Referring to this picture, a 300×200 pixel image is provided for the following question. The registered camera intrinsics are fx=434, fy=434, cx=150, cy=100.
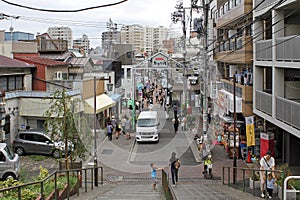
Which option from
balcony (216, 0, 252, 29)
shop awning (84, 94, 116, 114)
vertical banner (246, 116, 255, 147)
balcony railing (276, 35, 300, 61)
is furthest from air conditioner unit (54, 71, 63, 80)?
balcony railing (276, 35, 300, 61)

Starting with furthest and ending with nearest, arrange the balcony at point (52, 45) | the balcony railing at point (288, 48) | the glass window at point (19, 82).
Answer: the balcony at point (52, 45), the glass window at point (19, 82), the balcony railing at point (288, 48)

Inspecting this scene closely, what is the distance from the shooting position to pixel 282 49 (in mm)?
16469

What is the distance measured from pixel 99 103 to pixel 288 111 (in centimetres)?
1895

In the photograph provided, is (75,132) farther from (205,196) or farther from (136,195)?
(205,196)

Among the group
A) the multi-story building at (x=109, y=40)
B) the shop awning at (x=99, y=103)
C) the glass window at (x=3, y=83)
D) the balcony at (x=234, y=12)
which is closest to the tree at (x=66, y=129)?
the glass window at (x=3, y=83)

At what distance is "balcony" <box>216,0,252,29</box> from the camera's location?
2198 cm

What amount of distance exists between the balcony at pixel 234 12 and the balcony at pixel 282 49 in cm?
262

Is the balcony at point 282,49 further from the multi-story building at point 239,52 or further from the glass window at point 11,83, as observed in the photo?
the glass window at point 11,83

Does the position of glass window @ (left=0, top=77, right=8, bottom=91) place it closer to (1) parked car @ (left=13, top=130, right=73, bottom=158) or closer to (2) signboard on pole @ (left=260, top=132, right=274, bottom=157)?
(1) parked car @ (left=13, top=130, right=73, bottom=158)

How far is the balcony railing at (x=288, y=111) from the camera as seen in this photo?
1449 centimetres

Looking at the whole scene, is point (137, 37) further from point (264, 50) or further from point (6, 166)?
point (6, 166)

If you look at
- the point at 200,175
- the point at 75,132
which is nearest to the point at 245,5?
the point at 200,175

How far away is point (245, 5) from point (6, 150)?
1342 centimetres

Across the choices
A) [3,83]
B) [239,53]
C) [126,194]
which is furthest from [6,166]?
[239,53]
